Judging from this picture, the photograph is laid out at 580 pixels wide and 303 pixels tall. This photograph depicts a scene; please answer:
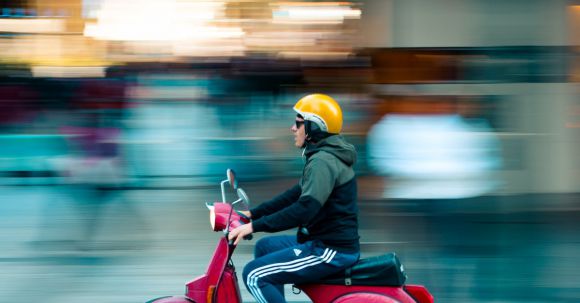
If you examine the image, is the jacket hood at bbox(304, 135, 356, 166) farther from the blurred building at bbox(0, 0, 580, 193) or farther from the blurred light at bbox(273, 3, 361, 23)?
the blurred light at bbox(273, 3, 361, 23)

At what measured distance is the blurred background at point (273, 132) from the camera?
22.6 ft

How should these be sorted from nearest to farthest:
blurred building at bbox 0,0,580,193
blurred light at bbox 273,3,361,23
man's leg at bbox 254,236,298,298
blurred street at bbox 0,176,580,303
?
man's leg at bbox 254,236,298,298
blurred street at bbox 0,176,580,303
blurred building at bbox 0,0,580,193
blurred light at bbox 273,3,361,23

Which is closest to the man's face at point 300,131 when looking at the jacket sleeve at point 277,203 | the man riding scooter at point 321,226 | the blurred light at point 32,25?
the man riding scooter at point 321,226

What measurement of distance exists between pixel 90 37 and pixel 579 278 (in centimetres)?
736

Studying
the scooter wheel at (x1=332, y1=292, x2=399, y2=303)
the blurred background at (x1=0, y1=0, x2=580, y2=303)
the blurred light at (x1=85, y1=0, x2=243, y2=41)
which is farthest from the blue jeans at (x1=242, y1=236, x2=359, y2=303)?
the blurred light at (x1=85, y1=0, x2=243, y2=41)

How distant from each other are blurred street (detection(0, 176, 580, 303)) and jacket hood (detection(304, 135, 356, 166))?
2129 mm

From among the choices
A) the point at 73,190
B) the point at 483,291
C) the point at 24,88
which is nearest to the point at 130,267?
the point at 73,190

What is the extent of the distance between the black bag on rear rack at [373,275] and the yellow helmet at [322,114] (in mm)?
709

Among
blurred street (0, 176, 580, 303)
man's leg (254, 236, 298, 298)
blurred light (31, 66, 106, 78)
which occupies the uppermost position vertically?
blurred light (31, 66, 106, 78)

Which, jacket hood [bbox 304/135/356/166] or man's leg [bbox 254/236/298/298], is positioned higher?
jacket hood [bbox 304/135/356/166]

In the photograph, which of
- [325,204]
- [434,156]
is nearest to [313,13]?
[434,156]

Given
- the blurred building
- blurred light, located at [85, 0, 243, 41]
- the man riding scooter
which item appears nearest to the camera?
the man riding scooter

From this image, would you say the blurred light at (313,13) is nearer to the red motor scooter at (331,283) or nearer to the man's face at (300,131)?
the man's face at (300,131)

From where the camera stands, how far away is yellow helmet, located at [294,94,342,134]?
410 cm
